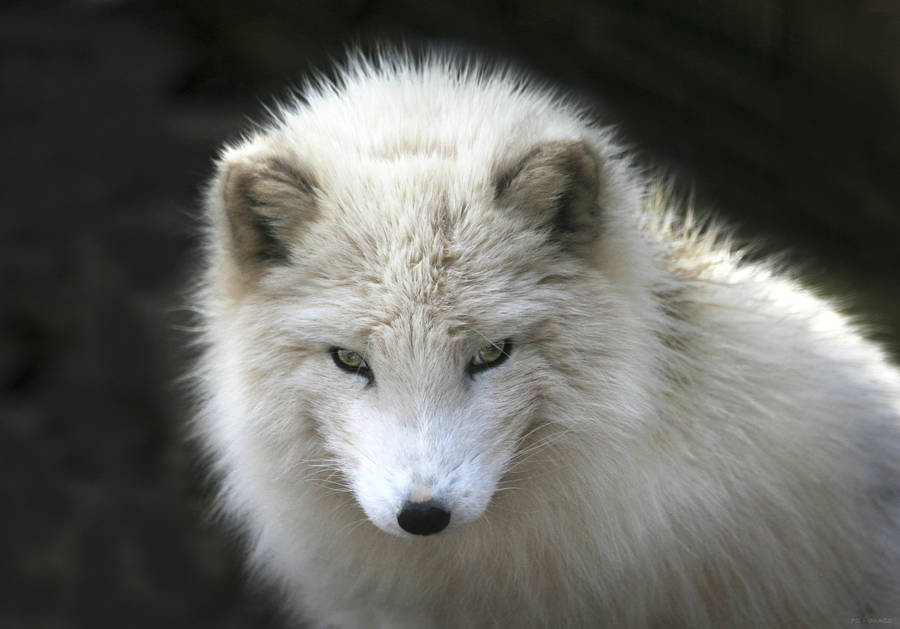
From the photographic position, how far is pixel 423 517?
1.93m

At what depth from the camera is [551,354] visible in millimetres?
2170

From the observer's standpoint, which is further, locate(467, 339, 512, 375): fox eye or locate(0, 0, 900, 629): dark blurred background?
locate(0, 0, 900, 629): dark blurred background

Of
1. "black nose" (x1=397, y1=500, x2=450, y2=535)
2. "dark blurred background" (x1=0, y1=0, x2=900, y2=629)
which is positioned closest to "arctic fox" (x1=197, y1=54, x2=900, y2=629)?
"black nose" (x1=397, y1=500, x2=450, y2=535)

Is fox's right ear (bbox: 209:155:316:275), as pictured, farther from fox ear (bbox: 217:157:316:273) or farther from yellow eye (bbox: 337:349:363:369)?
yellow eye (bbox: 337:349:363:369)

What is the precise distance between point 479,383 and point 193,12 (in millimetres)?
4835

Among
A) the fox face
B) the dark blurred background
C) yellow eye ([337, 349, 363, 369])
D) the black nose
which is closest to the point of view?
the black nose

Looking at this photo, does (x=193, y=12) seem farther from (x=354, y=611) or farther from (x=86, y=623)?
(x=354, y=611)

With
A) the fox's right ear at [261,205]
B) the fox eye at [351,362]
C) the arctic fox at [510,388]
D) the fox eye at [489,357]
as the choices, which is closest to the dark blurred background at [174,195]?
the arctic fox at [510,388]

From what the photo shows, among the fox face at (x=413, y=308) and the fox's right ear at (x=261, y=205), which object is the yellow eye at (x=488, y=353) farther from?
the fox's right ear at (x=261, y=205)

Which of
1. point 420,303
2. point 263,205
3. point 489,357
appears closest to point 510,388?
point 489,357

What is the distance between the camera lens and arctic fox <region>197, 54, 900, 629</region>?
2.08 meters

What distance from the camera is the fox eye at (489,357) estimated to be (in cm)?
Answer: 210

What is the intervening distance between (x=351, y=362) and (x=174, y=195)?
314cm

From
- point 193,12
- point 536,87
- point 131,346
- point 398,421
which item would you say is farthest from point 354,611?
point 193,12
